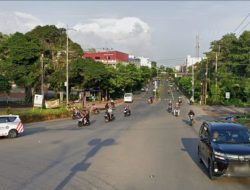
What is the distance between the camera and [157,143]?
24.0m

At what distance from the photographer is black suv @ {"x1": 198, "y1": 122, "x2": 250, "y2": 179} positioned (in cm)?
1259

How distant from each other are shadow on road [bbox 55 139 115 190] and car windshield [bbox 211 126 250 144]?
14.7ft

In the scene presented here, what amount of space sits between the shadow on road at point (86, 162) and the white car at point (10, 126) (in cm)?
538

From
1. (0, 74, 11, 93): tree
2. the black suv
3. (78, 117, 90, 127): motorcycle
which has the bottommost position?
(78, 117, 90, 127): motorcycle

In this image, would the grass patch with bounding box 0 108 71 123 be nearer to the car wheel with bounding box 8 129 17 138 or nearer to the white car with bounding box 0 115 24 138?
the white car with bounding box 0 115 24 138

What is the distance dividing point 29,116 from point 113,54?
12988cm

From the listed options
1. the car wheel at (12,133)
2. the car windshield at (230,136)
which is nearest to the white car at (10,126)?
the car wheel at (12,133)

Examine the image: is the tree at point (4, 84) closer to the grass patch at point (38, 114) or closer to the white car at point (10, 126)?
the grass patch at point (38, 114)

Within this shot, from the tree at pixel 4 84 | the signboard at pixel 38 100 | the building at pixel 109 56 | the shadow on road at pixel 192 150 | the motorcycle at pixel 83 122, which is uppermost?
the building at pixel 109 56

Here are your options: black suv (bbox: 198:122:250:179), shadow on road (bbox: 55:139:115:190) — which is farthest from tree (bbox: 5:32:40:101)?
black suv (bbox: 198:122:250:179)

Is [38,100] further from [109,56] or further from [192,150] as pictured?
[109,56]

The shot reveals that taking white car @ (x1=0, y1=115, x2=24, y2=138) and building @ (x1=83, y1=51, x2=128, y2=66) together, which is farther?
building @ (x1=83, y1=51, x2=128, y2=66)

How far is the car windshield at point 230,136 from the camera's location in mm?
14117

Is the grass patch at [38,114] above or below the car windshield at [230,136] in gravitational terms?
below
